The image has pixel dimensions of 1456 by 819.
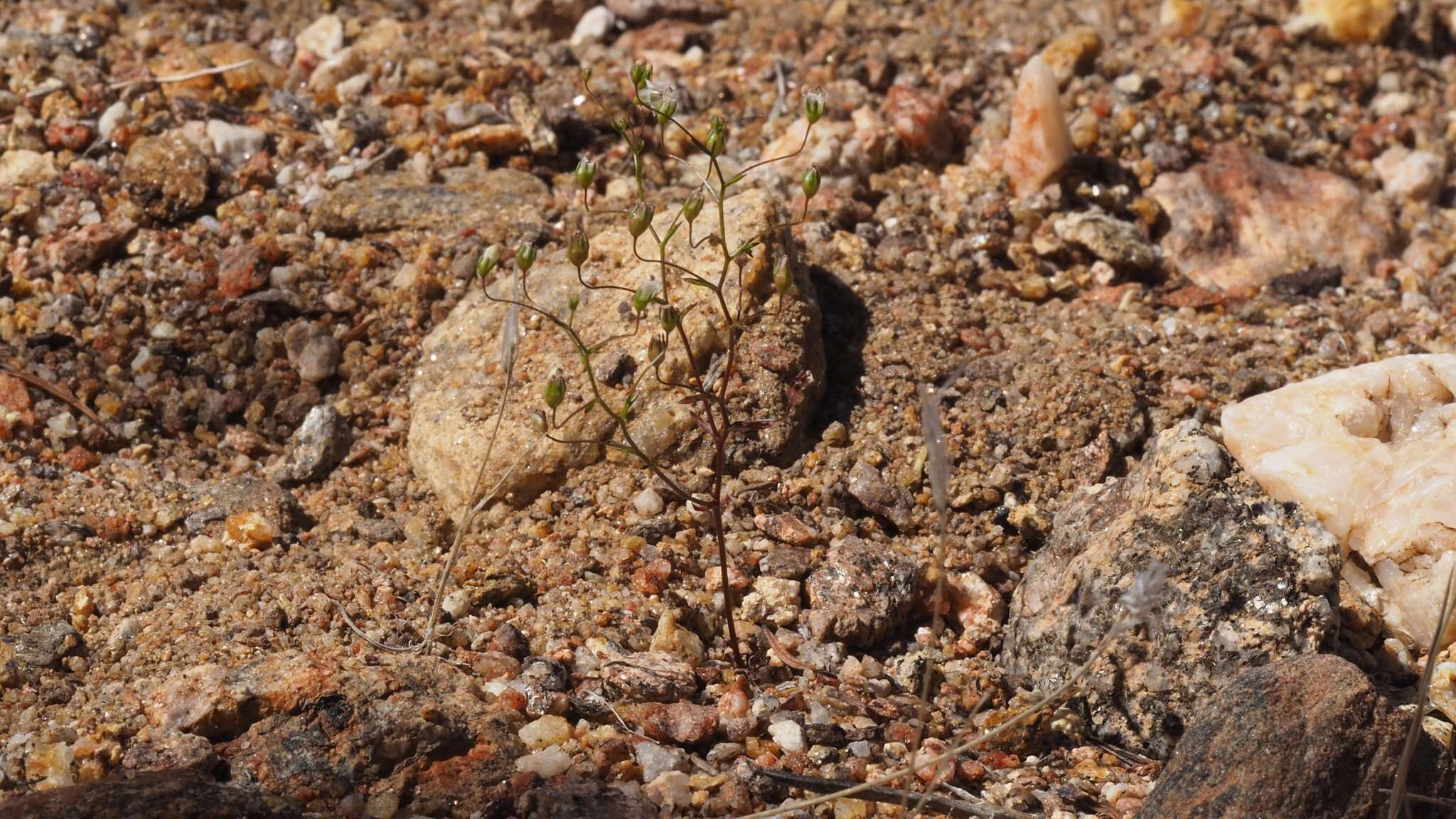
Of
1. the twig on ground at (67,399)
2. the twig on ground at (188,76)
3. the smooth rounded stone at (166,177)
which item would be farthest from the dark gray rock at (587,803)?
the twig on ground at (188,76)

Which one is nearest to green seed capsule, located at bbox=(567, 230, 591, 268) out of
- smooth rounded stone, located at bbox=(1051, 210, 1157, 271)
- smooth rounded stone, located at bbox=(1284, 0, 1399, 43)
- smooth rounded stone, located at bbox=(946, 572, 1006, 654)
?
smooth rounded stone, located at bbox=(946, 572, 1006, 654)

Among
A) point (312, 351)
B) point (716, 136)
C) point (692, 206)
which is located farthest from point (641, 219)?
point (312, 351)

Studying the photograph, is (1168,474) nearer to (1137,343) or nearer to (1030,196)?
(1137,343)

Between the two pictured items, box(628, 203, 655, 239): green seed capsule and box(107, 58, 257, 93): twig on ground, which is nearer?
box(628, 203, 655, 239): green seed capsule

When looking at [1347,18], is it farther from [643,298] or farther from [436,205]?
[643,298]

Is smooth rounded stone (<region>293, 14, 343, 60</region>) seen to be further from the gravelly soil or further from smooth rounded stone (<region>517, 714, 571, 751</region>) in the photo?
smooth rounded stone (<region>517, 714, 571, 751</region>)

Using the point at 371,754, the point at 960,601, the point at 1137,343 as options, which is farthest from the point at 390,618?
the point at 1137,343
